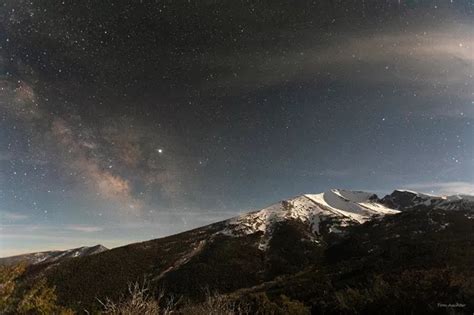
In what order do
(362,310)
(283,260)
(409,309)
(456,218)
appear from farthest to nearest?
(456,218) < (283,260) < (362,310) < (409,309)

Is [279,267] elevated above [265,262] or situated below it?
below

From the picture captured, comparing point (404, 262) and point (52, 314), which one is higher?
point (52, 314)

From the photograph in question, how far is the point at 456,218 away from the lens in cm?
18612

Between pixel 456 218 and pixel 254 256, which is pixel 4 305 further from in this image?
pixel 456 218

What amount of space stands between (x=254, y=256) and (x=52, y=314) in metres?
152

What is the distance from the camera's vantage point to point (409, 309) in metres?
34.0

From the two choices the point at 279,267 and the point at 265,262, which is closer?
the point at 279,267

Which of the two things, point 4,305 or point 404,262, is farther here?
point 404,262

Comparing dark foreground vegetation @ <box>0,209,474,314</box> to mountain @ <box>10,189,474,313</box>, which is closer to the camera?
dark foreground vegetation @ <box>0,209,474,314</box>

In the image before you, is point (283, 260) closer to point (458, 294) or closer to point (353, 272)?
point (353, 272)

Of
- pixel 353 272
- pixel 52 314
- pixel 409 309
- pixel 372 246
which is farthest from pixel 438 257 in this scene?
pixel 52 314

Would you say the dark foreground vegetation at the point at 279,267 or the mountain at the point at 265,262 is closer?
the dark foreground vegetation at the point at 279,267

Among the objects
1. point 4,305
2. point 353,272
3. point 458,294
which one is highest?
point 4,305

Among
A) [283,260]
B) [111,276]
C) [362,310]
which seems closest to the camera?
[362,310]
